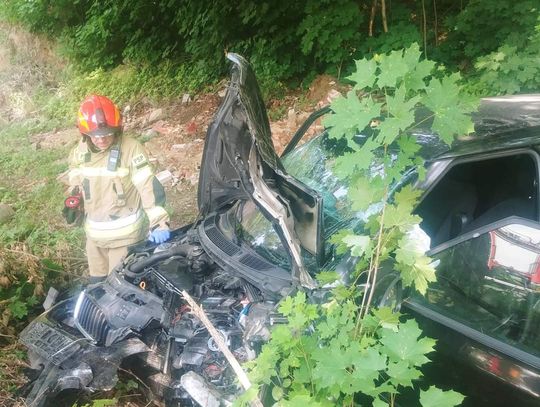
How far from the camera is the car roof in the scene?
2443 millimetres

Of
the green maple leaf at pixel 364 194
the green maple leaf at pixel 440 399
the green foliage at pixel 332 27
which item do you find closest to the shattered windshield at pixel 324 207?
the green maple leaf at pixel 364 194

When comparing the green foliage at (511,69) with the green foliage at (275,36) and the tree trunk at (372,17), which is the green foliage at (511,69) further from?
the tree trunk at (372,17)

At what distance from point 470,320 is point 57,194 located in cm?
579

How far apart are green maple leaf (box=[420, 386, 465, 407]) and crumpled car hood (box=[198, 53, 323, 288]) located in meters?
0.76

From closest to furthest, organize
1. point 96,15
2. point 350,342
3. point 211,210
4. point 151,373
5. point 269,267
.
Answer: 1. point 350,342
2. point 269,267
3. point 151,373
4. point 211,210
5. point 96,15

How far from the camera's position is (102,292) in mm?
3170

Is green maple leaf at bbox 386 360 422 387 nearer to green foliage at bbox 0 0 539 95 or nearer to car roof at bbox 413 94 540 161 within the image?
car roof at bbox 413 94 540 161

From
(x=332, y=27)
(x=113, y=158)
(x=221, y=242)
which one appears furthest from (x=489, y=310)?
(x=332, y=27)

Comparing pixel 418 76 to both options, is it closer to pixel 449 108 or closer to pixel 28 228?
pixel 449 108

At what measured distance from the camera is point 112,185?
12.0ft

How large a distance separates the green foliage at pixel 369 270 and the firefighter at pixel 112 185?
1.67 m

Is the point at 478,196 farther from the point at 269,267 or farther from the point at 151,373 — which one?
the point at 151,373

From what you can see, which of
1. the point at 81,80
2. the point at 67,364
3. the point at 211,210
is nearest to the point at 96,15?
the point at 81,80

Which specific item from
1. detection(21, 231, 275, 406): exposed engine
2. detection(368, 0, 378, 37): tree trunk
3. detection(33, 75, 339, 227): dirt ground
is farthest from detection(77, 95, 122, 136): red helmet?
detection(368, 0, 378, 37): tree trunk
